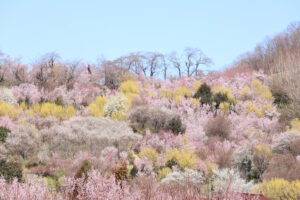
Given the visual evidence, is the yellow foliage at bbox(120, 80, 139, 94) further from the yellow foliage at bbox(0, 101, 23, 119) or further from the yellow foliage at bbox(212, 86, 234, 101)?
the yellow foliage at bbox(0, 101, 23, 119)

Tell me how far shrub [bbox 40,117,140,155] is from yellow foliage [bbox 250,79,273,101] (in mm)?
9548

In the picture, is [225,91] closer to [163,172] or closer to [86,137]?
[86,137]

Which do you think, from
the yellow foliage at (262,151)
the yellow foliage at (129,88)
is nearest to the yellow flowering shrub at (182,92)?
the yellow foliage at (129,88)

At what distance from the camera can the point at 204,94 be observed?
67.7 ft

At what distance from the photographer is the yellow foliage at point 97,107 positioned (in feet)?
58.0

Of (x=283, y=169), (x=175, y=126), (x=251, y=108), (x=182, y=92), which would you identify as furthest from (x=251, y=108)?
(x=283, y=169)

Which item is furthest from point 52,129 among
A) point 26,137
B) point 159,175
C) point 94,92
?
point 94,92

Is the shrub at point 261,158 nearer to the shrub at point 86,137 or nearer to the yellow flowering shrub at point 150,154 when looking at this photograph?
the yellow flowering shrub at point 150,154

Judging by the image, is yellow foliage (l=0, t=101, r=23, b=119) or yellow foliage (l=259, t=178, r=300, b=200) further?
yellow foliage (l=0, t=101, r=23, b=119)

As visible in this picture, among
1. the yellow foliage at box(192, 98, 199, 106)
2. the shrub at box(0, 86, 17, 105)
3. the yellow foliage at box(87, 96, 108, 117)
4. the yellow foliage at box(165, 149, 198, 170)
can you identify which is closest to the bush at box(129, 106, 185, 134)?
the yellow foliage at box(87, 96, 108, 117)

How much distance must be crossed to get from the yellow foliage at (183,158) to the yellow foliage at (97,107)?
6.27 metres

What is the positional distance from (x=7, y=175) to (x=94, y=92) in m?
12.2

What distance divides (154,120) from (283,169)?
691 cm

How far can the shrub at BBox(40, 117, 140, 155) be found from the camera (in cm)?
1296
